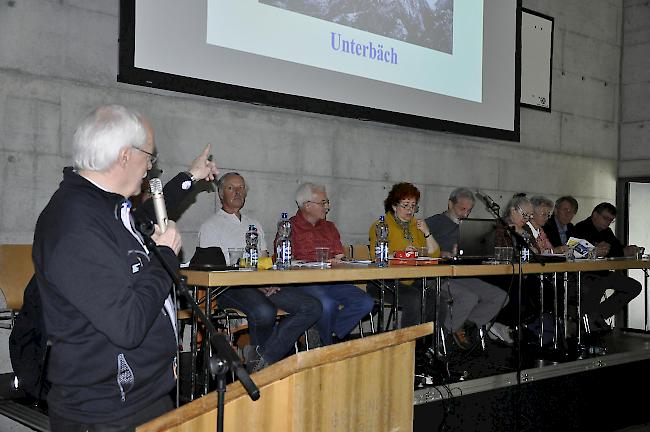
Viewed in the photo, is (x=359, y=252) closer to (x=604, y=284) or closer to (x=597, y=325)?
(x=604, y=284)

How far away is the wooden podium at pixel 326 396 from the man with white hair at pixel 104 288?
1.05 feet

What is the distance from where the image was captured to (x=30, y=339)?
7.57ft

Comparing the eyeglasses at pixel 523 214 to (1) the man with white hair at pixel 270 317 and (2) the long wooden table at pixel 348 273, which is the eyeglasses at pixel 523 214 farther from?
(1) the man with white hair at pixel 270 317

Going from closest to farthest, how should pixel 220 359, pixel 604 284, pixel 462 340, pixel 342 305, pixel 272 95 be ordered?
pixel 220 359
pixel 342 305
pixel 272 95
pixel 462 340
pixel 604 284

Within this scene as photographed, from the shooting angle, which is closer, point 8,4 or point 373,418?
point 373,418

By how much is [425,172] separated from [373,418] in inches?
186

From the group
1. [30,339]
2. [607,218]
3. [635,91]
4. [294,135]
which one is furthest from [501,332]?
[635,91]

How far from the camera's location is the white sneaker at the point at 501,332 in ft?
17.2

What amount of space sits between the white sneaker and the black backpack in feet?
12.5

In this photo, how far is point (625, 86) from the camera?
813cm

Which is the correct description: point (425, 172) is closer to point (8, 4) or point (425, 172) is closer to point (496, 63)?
point (496, 63)

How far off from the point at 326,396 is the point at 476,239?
10.9ft

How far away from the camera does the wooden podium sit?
4.06ft

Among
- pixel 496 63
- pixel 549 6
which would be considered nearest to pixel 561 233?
pixel 496 63
